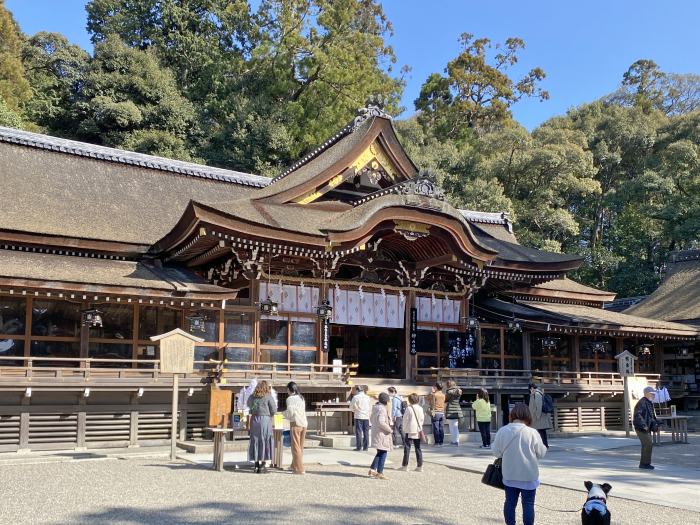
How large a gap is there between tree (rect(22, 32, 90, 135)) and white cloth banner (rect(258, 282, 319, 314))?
2929 cm

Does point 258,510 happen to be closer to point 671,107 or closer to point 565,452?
point 565,452

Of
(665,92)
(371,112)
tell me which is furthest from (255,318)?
(665,92)

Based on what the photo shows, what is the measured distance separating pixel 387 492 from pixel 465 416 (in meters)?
10.4

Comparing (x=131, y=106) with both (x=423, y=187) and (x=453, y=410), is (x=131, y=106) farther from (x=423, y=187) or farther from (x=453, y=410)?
(x=453, y=410)

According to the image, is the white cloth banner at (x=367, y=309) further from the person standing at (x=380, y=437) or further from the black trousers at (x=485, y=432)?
the person standing at (x=380, y=437)

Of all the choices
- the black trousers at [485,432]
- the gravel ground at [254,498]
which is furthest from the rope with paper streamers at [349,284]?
the gravel ground at [254,498]

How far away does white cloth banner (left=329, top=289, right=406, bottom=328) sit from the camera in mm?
20953

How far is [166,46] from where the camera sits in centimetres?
5028

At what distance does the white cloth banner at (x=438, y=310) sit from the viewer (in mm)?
22547

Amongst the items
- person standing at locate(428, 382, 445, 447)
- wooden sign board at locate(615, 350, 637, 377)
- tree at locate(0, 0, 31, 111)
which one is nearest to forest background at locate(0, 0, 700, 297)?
tree at locate(0, 0, 31, 111)

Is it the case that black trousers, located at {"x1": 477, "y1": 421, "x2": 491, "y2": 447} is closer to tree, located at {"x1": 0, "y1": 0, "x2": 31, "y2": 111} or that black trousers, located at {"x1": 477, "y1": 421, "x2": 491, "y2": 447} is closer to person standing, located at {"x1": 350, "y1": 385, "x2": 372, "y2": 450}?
person standing, located at {"x1": 350, "y1": 385, "x2": 372, "y2": 450}

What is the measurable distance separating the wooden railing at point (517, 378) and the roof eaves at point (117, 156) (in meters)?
9.83

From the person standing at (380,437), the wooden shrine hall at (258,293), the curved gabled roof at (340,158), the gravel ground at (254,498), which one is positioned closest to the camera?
the gravel ground at (254,498)

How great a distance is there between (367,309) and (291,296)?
2.72 meters
